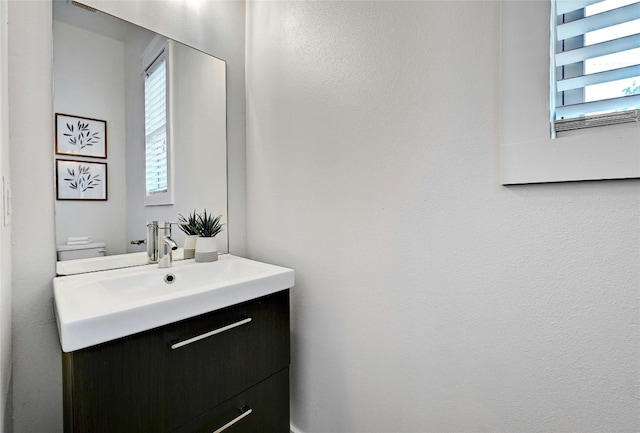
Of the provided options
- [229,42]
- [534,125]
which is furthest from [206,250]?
[534,125]

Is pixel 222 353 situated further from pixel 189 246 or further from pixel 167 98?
pixel 167 98

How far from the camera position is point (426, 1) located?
0.86 metres

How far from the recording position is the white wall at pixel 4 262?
703 mm

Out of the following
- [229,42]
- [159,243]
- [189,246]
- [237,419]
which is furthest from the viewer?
[229,42]

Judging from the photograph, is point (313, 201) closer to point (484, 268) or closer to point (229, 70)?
point (484, 268)

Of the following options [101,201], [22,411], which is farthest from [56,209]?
[22,411]

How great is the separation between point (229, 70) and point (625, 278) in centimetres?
157

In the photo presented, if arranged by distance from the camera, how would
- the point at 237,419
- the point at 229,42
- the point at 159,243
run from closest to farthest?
the point at 237,419
the point at 159,243
the point at 229,42

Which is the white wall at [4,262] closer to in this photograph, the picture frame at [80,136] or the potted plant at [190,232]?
the picture frame at [80,136]

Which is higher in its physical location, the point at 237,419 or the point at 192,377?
the point at 192,377

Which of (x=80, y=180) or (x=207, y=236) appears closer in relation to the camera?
(x=80, y=180)

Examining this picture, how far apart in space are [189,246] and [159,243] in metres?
0.15

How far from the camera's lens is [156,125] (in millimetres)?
1188

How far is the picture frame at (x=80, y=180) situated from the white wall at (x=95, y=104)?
0.06 feet
